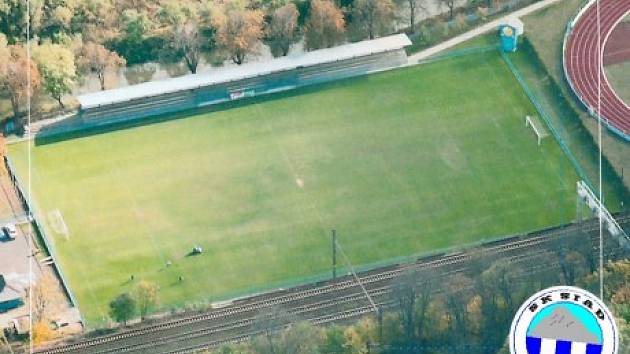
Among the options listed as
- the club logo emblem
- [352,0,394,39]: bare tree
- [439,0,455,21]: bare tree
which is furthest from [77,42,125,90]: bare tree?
the club logo emblem

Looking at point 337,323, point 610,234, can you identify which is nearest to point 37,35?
point 337,323

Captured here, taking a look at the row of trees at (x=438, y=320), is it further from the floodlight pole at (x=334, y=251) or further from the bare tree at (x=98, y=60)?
the bare tree at (x=98, y=60)

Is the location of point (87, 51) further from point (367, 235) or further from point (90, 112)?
point (367, 235)

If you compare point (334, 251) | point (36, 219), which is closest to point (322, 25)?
point (334, 251)

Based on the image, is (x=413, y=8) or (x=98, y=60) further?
(x=413, y=8)

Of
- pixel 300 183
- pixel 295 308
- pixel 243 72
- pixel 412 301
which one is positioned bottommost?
pixel 295 308

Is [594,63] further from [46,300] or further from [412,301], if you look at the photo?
[46,300]

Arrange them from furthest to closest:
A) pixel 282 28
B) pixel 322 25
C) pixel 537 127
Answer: pixel 322 25
pixel 282 28
pixel 537 127
